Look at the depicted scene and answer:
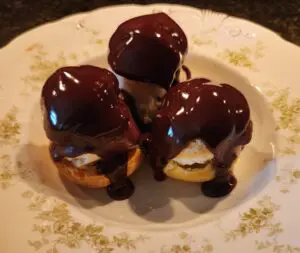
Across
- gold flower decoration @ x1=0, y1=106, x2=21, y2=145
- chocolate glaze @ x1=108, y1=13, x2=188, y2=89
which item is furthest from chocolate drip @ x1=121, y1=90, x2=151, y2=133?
gold flower decoration @ x1=0, y1=106, x2=21, y2=145

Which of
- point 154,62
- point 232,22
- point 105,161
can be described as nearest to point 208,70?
point 232,22

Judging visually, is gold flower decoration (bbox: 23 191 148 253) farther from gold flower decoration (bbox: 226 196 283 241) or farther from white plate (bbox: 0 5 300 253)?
gold flower decoration (bbox: 226 196 283 241)

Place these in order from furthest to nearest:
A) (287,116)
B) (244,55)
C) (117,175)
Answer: (244,55) → (287,116) → (117,175)

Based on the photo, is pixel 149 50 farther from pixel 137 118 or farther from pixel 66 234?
pixel 66 234

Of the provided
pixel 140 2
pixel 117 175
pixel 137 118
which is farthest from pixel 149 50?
pixel 140 2

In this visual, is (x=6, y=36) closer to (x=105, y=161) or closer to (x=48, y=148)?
(x=48, y=148)

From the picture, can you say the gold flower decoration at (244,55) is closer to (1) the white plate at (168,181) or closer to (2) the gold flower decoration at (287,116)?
(1) the white plate at (168,181)

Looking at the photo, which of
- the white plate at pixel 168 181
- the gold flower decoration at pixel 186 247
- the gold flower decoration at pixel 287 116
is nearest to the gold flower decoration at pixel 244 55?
the white plate at pixel 168 181
